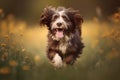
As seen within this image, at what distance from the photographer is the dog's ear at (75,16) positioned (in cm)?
259

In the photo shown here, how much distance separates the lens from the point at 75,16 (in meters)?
2.61

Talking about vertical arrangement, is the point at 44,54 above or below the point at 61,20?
below

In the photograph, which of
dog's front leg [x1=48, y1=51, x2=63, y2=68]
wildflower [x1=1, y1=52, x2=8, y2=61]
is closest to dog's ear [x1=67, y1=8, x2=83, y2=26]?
dog's front leg [x1=48, y1=51, x2=63, y2=68]

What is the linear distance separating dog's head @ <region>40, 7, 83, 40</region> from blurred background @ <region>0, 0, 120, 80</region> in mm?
49

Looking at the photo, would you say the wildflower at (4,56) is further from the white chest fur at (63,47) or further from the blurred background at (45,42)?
the white chest fur at (63,47)

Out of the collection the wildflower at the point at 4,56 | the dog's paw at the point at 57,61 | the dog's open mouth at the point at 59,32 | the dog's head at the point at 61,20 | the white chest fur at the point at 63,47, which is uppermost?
the dog's head at the point at 61,20

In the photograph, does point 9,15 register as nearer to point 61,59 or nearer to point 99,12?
point 61,59

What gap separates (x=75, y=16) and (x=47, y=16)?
0.73 ft

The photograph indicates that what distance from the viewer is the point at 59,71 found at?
2.60 meters

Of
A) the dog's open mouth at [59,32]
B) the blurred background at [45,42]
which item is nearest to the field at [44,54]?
the blurred background at [45,42]

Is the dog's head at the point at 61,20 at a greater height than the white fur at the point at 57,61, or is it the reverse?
the dog's head at the point at 61,20

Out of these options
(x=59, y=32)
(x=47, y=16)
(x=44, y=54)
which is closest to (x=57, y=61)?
(x=44, y=54)

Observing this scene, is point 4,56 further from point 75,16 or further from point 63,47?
point 75,16

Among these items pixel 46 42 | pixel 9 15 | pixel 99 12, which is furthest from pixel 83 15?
pixel 9 15
